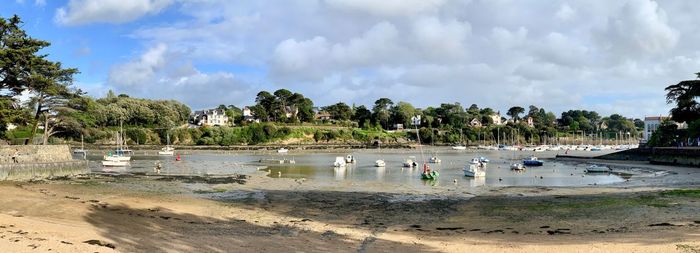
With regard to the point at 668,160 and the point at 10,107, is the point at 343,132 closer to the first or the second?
the point at 668,160

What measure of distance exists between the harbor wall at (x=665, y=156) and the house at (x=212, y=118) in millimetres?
138941

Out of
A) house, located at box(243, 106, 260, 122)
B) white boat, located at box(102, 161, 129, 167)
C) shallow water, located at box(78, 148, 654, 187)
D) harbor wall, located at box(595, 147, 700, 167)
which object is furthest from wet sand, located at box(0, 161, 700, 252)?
house, located at box(243, 106, 260, 122)

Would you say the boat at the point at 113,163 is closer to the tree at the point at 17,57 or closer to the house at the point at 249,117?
the tree at the point at 17,57

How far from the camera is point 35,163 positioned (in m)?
40.5

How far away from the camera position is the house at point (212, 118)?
19200 cm

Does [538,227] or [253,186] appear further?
[253,186]

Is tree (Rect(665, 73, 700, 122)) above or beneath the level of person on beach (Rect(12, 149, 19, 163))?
above

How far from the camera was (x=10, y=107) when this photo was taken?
39594 millimetres

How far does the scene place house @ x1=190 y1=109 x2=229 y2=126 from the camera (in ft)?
630

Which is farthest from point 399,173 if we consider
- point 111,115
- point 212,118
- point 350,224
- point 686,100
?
point 212,118

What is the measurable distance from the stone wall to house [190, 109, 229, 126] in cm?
14589

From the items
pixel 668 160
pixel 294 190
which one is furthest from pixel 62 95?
pixel 668 160

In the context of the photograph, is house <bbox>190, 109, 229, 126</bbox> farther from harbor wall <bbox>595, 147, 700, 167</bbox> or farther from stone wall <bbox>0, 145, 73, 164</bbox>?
stone wall <bbox>0, 145, 73, 164</bbox>

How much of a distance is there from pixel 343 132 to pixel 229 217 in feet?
530
